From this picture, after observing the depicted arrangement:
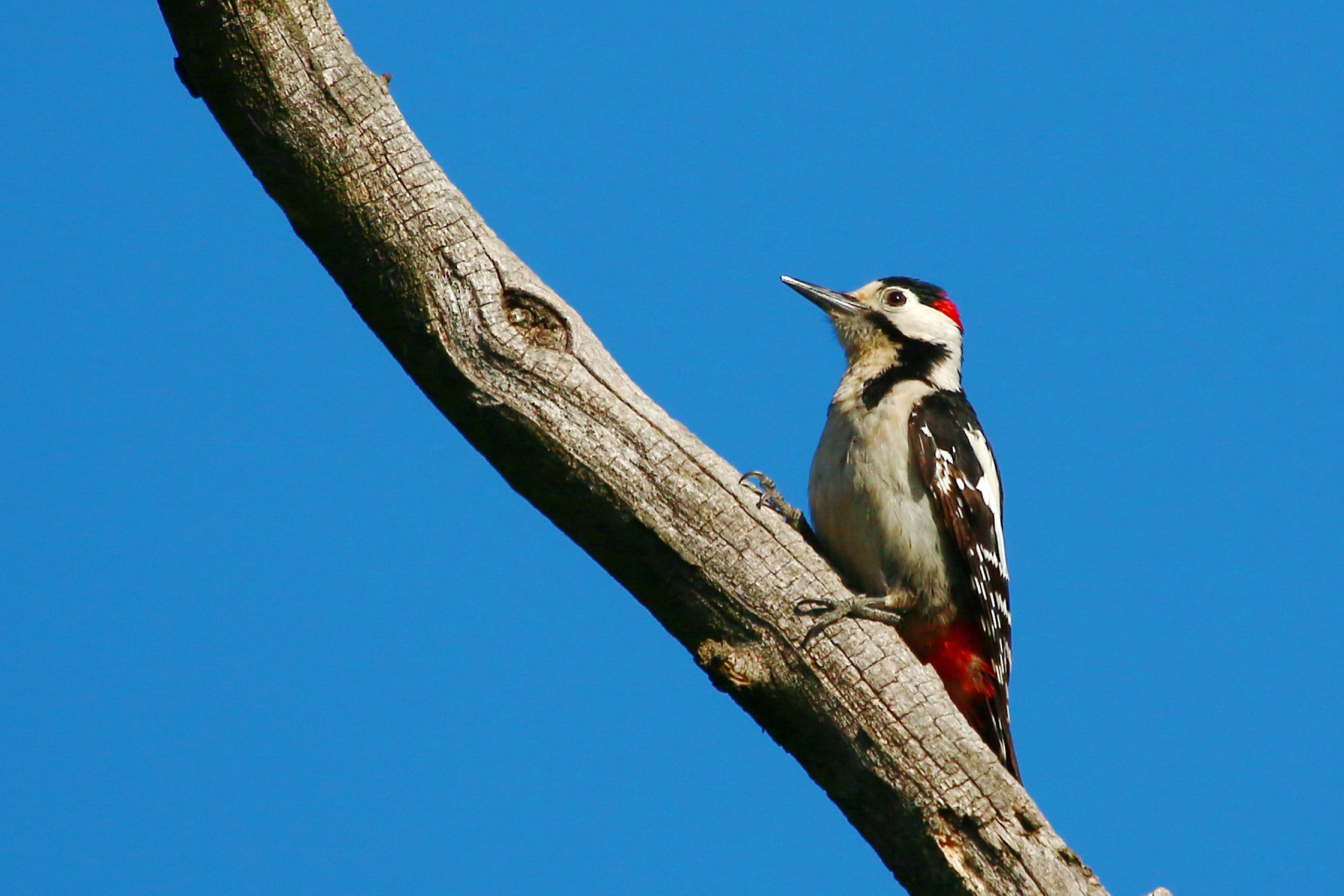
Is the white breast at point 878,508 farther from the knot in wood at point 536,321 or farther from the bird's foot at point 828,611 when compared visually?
the knot in wood at point 536,321

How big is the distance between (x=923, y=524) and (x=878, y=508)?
0.22m

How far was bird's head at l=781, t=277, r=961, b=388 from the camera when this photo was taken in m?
5.72

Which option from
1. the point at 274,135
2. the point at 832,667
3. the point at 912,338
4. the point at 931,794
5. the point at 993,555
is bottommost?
the point at 931,794

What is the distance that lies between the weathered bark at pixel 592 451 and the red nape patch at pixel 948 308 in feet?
8.93

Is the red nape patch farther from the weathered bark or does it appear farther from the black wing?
the weathered bark

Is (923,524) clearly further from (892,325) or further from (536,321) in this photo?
(536,321)

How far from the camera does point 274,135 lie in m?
3.49

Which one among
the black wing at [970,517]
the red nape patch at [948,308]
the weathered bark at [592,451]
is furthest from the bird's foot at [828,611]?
the red nape patch at [948,308]

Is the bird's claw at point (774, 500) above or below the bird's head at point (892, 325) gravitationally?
below

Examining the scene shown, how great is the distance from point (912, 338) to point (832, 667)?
2584 millimetres

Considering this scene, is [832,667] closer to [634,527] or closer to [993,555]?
[634,527]

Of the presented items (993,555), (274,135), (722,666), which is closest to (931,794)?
(722,666)

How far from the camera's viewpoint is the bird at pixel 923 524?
16.2 feet

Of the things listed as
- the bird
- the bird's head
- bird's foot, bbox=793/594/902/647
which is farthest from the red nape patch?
bird's foot, bbox=793/594/902/647
